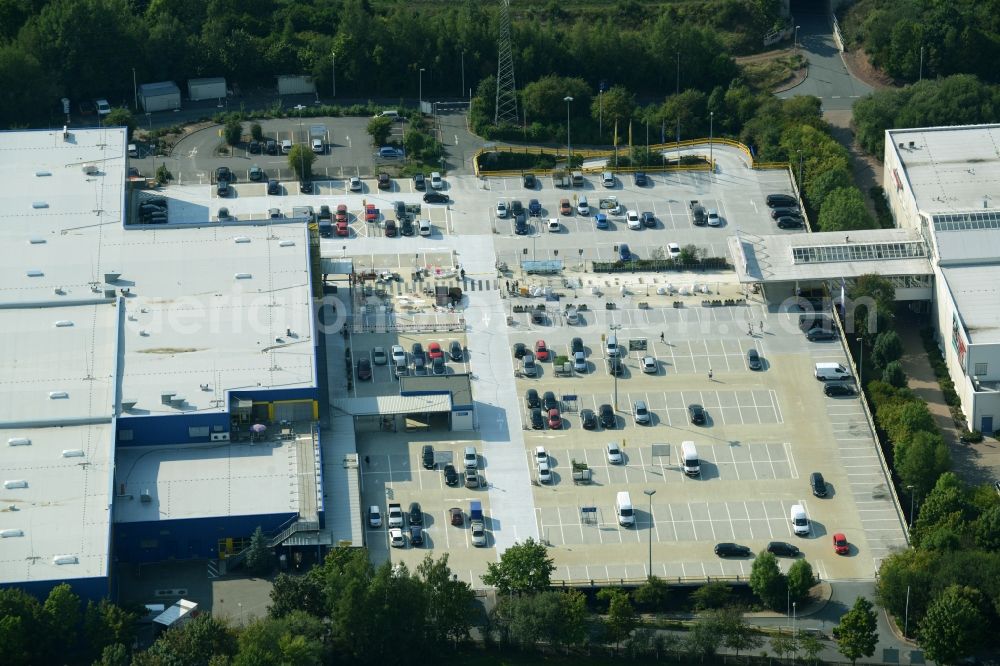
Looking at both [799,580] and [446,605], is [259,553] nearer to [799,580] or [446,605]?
[446,605]

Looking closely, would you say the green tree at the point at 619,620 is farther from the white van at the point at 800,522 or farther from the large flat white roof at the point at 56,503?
the large flat white roof at the point at 56,503

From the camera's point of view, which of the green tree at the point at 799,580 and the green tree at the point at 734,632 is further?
the green tree at the point at 799,580

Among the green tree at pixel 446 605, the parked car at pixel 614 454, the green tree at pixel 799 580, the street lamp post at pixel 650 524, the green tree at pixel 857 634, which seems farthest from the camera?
the parked car at pixel 614 454

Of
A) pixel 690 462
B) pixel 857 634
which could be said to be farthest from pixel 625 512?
pixel 857 634

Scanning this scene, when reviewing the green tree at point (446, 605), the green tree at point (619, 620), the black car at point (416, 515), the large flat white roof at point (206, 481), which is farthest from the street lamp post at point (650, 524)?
the large flat white roof at point (206, 481)

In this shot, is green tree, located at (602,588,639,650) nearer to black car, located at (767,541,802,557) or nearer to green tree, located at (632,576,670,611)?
green tree, located at (632,576,670,611)

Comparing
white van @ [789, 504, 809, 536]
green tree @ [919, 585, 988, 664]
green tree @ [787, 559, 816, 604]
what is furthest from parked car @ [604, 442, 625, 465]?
green tree @ [919, 585, 988, 664]

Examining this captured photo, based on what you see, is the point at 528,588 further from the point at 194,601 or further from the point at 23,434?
the point at 23,434

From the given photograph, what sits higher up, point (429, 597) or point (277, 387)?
point (277, 387)

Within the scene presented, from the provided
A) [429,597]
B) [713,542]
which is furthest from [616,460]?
[429,597]
